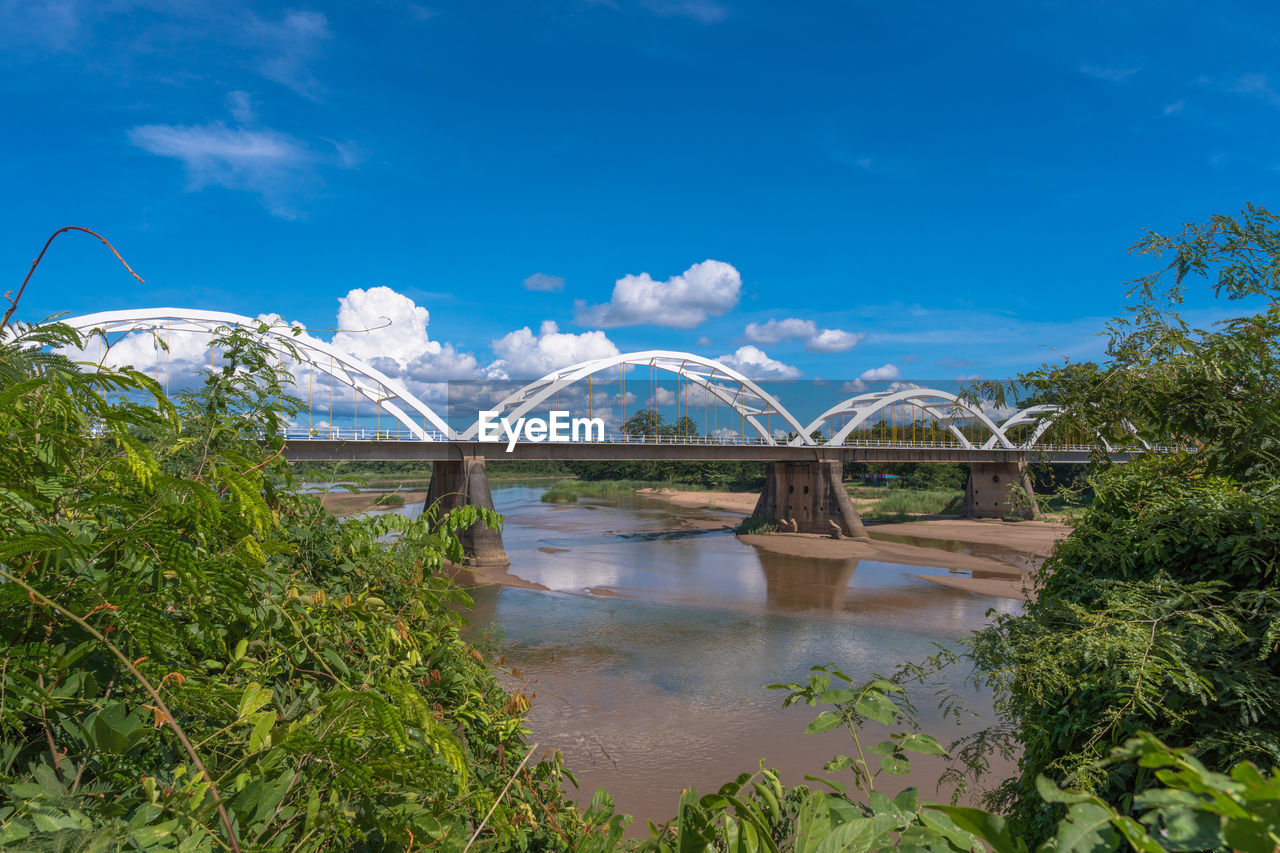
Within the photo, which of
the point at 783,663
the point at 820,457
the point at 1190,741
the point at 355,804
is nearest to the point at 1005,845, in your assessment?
the point at 355,804

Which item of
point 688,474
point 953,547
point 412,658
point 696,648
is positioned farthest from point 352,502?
point 688,474

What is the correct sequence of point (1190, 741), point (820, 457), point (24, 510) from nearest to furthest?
point (24, 510) → point (1190, 741) → point (820, 457)

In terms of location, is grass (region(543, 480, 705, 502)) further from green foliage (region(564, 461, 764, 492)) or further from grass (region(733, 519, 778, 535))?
grass (region(733, 519, 778, 535))

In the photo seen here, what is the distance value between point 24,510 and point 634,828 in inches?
387

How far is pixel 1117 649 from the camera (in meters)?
3.60

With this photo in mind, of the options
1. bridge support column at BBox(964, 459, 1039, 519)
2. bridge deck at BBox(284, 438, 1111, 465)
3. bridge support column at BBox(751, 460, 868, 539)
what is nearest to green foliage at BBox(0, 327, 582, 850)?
bridge deck at BBox(284, 438, 1111, 465)

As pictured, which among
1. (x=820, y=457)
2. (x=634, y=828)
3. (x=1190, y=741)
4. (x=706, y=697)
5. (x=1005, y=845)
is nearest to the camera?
(x=1005, y=845)

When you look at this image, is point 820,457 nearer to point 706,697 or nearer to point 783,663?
point 783,663

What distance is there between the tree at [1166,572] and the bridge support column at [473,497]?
27.3 m

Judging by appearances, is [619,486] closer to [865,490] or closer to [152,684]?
[865,490]

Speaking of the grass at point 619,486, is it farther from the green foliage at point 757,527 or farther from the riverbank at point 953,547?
the riverbank at point 953,547

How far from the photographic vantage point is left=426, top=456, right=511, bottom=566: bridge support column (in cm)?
3434

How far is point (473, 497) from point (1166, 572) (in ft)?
113

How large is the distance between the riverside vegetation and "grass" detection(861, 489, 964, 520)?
5866 cm
